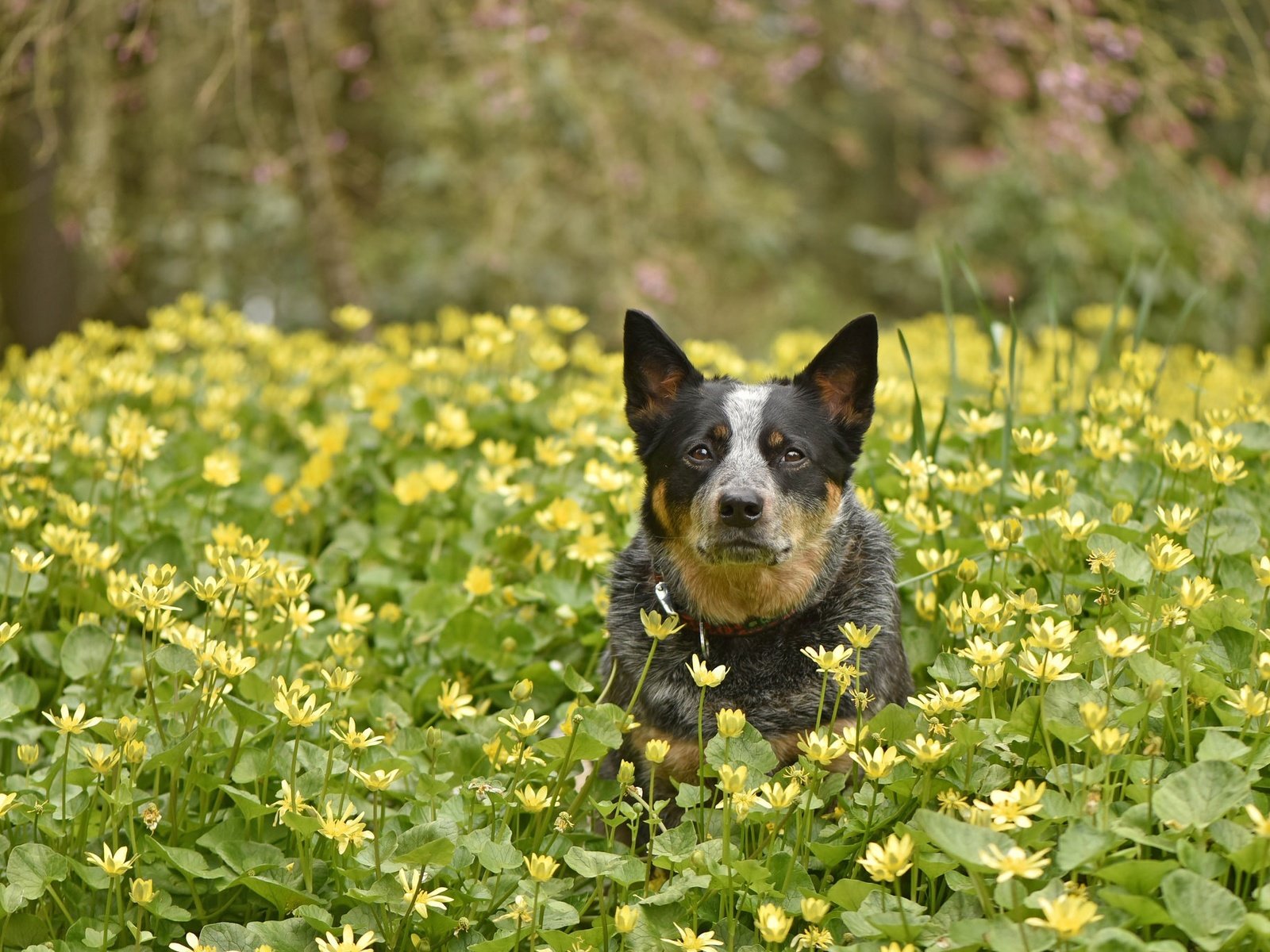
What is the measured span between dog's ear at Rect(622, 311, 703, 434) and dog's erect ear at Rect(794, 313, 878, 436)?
349 mm

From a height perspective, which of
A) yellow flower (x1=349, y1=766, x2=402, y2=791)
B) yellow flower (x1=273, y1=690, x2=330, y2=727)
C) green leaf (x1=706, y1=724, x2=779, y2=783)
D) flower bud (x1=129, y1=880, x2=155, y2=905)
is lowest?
green leaf (x1=706, y1=724, x2=779, y2=783)

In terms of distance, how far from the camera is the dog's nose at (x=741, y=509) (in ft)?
10.6

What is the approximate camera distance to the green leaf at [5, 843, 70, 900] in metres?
2.53

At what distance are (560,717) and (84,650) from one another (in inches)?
50.6

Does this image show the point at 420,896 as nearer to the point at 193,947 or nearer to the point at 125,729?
the point at 193,947

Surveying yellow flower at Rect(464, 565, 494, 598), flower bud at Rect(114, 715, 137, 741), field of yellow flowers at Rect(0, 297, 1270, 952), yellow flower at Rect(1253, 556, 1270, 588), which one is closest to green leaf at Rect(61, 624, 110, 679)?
field of yellow flowers at Rect(0, 297, 1270, 952)

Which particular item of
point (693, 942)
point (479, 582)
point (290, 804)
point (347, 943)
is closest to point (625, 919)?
point (693, 942)

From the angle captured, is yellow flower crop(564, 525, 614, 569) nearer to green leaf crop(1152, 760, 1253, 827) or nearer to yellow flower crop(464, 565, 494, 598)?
yellow flower crop(464, 565, 494, 598)

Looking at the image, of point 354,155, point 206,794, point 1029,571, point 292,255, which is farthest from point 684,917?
point 292,255

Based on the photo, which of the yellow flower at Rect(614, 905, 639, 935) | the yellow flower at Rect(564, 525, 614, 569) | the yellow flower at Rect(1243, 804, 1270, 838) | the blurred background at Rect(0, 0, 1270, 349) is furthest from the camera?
the blurred background at Rect(0, 0, 1270, 349)

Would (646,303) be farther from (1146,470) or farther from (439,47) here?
(1146,470)

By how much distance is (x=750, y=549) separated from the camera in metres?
3.33

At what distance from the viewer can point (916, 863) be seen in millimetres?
2447

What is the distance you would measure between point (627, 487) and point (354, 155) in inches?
252
